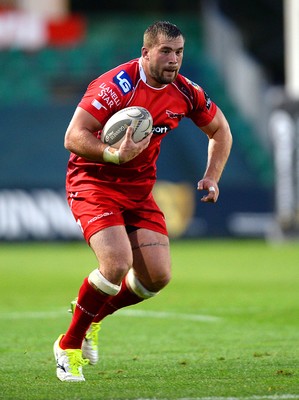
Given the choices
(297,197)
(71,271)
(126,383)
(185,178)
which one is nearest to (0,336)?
(126,383)

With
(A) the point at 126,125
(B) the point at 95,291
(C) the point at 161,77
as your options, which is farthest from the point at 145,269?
(C) the point at 161,77

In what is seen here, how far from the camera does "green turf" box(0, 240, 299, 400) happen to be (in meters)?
6.12

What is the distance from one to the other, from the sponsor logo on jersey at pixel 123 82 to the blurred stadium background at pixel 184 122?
14.4 metres

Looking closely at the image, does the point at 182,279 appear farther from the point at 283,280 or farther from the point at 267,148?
the point at 267,148

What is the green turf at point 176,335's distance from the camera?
6.12m

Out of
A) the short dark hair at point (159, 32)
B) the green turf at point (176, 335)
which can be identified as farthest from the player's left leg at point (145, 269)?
the short dark hair at point (159, 32)

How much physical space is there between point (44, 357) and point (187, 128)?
684 inches

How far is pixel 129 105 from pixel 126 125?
297mm

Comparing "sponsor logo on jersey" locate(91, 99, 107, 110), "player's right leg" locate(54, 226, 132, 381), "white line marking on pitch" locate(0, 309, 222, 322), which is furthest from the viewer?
"white line marking on pitch" locate(0, 309, 222, 322)

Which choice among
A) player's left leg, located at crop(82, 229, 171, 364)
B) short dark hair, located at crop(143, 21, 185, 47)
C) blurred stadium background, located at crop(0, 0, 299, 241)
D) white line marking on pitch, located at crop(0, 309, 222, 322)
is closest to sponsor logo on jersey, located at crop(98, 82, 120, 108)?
short dark hair, located at crop(143, 21, 185, 47)

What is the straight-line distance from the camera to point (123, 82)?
693cm

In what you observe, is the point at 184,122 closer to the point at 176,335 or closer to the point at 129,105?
the point at 176,335

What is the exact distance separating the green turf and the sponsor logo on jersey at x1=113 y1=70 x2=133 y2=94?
1.87m

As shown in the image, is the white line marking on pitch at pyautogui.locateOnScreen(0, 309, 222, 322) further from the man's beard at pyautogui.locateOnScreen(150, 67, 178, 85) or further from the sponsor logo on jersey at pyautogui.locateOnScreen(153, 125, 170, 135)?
the man's beard at pyautogui.locateOnScreen(150, 67, 178, 85)
